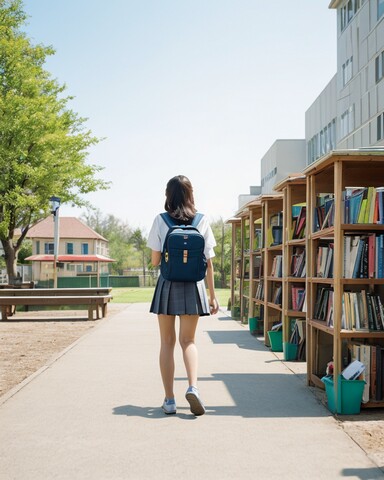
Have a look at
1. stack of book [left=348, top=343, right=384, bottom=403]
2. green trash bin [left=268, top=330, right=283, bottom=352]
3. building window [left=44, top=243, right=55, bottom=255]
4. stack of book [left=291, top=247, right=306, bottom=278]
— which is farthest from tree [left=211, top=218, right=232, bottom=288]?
stack of book [left=348, top=343, right=384, bottom=403]

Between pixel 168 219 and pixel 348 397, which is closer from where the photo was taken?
pixel 168 219

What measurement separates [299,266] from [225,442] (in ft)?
17.9

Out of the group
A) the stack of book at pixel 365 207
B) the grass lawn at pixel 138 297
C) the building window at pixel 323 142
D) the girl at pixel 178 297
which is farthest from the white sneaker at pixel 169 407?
the building window at pixel 323 142

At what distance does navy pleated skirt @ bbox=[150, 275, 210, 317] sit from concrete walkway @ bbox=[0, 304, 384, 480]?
0.96 metres

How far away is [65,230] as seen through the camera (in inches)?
3307

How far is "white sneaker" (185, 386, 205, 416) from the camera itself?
6.29 m

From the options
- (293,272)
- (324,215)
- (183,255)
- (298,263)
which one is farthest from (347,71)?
(183,255)

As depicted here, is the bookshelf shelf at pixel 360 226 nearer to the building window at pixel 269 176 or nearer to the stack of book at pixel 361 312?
the stack of book at pixel 361 312

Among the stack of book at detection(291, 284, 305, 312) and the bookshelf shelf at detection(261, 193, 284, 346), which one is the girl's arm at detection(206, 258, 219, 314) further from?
the bookshelf shelf at detection(261, 193, 284, 346)

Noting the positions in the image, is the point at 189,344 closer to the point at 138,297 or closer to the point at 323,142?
the point at 323,142

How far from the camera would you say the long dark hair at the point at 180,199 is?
6453mm

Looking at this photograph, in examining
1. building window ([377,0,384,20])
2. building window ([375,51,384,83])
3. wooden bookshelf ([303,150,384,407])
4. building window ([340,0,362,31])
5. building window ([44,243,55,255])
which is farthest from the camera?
building window ([44,243,55,255])

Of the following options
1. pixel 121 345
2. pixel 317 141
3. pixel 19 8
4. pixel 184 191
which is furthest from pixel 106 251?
pixel 184 191

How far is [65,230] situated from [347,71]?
5862 centimetres
